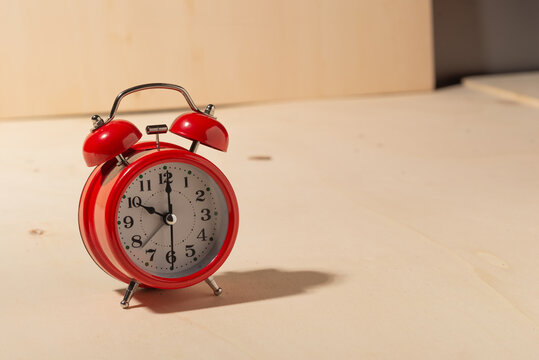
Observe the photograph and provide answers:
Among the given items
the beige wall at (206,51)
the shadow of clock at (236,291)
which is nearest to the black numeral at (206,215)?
the shadow of clock at (236,291)

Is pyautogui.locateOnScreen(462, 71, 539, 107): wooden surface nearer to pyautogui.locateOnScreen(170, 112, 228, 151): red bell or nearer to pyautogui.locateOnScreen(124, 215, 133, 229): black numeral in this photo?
pyautogui.locateOnScreen(170, 112, 228, 151): red bell

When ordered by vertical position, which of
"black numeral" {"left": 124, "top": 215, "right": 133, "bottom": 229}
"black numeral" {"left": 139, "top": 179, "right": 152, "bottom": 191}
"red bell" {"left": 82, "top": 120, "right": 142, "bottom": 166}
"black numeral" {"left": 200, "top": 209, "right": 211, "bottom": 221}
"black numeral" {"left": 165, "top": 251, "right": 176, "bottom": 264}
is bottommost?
"black numeral" {"left": 165, "top": 251, "right": 176, "bottom": 264}

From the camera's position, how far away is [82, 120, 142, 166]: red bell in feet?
3.00

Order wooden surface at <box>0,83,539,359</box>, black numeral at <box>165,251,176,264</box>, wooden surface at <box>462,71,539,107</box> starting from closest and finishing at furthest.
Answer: wooden surface at <box>0,83,539,359</box>
black numeral at <box>165,251,176,264</box>
wooden surface at <box>462,71,539,107</box>

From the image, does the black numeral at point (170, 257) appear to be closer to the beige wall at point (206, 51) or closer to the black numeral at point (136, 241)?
the black numeral at point (136, 241)

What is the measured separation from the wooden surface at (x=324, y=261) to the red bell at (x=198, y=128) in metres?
0.21

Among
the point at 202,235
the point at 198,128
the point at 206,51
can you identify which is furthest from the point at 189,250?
the point at 206,51

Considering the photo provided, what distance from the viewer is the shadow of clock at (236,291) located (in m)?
0.95

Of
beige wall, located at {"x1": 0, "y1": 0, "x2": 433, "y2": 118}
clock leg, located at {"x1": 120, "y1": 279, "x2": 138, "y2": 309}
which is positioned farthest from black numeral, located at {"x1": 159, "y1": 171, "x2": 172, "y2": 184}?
beige wall, located at {"x1": 0, "y1": 0, "x2": 433, "y2": 118}

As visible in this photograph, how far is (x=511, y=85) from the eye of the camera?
105 inches

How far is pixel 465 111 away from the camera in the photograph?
2.35 metres

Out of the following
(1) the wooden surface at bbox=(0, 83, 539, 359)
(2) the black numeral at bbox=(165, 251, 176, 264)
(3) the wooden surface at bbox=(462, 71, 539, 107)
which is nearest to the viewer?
(1) the wooden surface at bbox=(0, 83, 539, 359)

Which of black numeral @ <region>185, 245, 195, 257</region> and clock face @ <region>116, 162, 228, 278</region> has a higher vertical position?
clock face @ <region>116, 162, 228, 278</region>

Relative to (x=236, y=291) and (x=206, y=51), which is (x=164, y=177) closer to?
(x=236, y=291)
